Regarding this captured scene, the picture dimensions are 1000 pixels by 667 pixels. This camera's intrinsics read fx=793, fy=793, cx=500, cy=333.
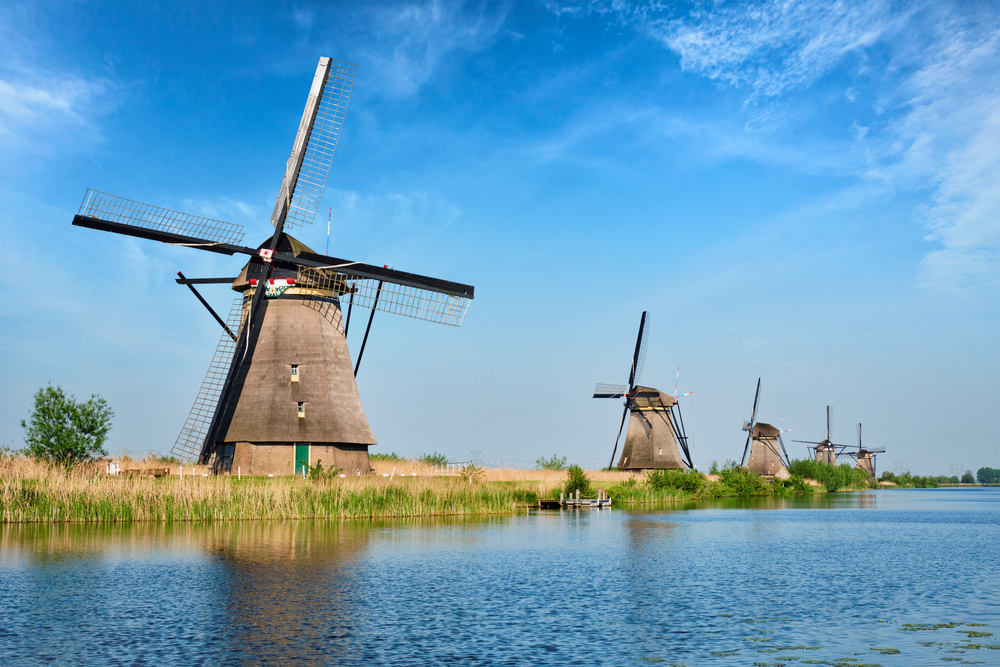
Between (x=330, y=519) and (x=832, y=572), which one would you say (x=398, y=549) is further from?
(x=832, y=572)

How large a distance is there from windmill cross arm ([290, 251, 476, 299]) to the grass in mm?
6993

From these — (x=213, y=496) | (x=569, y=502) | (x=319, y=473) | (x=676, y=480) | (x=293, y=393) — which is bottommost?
(x=569, y=502)

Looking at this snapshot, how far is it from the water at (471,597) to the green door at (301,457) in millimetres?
5472

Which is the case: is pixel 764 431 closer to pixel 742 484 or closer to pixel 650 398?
pixel 742 484

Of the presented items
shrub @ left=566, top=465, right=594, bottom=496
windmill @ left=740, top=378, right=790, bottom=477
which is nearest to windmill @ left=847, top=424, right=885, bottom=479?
windmill @ left=740, top=378, right=790, bottom=477

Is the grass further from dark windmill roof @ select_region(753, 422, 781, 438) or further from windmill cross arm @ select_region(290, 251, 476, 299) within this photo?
dark windmill roof @ select_region(753, 422, 781, 438)

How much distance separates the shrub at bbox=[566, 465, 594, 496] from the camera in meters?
35.7

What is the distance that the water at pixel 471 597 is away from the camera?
9.08m

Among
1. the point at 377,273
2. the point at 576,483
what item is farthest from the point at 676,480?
the point at 377,273

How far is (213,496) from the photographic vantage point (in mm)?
22750

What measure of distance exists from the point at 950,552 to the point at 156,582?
59.7 feet

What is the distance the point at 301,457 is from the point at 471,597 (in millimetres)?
16500

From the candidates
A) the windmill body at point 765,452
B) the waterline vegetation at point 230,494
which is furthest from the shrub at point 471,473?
the windmill body at point 765,452

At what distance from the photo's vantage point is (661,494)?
43094mm
